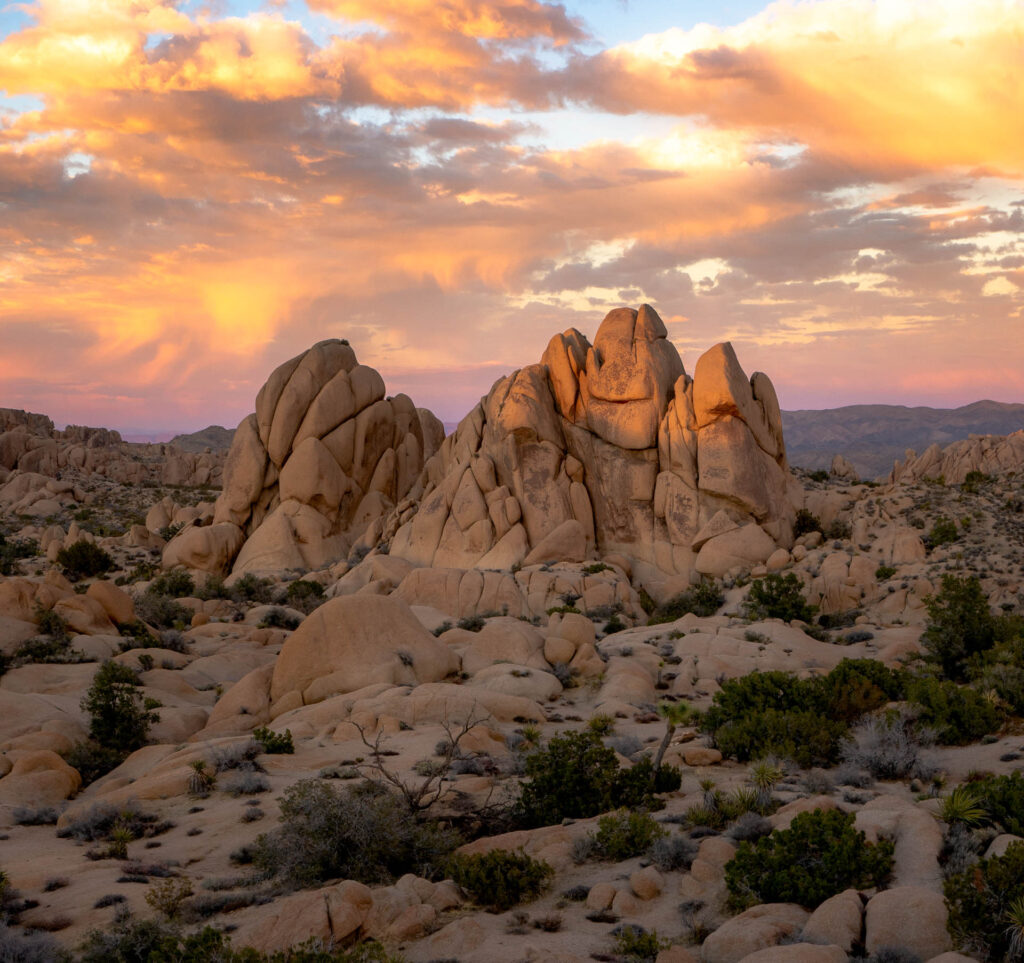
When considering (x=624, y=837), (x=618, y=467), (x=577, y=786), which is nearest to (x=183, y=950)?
(x=624, y=837)

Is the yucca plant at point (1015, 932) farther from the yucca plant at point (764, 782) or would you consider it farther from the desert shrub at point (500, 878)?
the desert shrub at point (500, 878)

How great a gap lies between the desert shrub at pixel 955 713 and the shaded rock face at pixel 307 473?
42.4 meters

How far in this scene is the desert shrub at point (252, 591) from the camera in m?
47.0

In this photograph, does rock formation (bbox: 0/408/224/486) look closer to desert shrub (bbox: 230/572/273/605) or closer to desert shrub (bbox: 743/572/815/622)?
desert shrub (bbox: 230/572/273/605)

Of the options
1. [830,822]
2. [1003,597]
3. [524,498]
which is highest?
[524,498]

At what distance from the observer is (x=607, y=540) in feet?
170

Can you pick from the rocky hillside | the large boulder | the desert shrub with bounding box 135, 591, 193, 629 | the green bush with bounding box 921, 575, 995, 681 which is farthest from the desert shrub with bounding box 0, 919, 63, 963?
the desert shrub with bounding box 135, 591, 193, 629

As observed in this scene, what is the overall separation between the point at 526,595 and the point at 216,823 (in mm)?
27457

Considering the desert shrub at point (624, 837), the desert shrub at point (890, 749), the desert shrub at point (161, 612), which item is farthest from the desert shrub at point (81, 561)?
the desert shrub at point (890, 749)

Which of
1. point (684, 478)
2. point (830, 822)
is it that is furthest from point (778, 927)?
point (684, 478)

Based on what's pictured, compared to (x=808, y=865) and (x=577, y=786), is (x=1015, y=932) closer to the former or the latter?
(x=808, y=865)

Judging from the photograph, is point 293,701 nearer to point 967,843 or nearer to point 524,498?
point 967,843

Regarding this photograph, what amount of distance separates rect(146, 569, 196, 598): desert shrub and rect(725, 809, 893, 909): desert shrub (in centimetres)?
4185

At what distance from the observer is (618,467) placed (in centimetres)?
5203
